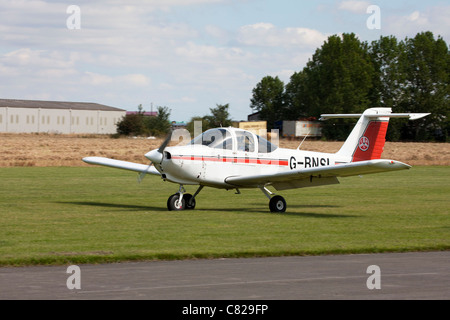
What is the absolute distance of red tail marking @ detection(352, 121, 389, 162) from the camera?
22.5 m

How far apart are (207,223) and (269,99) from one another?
314 feet

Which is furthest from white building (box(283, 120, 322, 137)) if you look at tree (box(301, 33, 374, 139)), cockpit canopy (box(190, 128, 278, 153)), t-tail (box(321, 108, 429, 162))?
cockpit canopy (box(190, 128, 278, 153))

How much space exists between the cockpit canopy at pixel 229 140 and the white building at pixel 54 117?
93650mm

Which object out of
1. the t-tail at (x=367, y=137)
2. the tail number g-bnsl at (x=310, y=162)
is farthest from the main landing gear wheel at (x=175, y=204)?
the t-tail at (x=367, y=137)

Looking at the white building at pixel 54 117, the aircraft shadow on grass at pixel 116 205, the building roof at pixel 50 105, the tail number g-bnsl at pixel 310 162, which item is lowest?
the aircraft shadow on grass at pixel 116 205

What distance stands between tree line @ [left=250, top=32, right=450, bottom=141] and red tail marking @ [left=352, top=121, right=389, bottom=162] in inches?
2686

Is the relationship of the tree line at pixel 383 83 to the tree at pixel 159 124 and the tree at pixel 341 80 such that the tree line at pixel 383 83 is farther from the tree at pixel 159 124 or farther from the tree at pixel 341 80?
the tree at pixel 159 124

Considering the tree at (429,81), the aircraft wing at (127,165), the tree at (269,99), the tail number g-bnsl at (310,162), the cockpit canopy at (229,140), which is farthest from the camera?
the tree at (269,99)

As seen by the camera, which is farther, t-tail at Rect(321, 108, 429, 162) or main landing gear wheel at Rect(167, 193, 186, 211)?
t-tail at Rect(321, 108, 429, 162)

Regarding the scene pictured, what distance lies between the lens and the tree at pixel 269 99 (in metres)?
105

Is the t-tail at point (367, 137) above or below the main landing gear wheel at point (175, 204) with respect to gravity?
above

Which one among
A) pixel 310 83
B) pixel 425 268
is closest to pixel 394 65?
pixel 310 83

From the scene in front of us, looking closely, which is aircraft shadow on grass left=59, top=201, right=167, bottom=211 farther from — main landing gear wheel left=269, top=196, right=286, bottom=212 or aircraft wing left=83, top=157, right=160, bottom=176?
main landing gear wheel left=269, top=196, right=286, bottom=212

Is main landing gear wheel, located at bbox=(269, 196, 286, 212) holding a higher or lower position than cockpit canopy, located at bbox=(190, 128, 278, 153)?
lower
